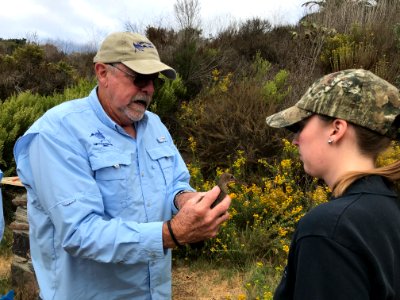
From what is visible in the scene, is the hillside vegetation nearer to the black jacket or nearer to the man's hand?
the man's hand

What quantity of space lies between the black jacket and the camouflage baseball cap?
9.5 inches

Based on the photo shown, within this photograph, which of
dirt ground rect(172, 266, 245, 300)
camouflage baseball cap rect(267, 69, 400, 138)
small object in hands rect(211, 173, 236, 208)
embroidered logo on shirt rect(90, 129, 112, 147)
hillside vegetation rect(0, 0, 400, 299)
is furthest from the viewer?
hillside vegetation rect(0, 0, 400, 299)

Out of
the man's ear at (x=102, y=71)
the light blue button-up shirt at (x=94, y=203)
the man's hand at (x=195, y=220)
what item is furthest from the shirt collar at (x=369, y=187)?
the man's ear at (x=102, y=71)

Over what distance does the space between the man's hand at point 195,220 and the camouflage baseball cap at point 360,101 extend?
68cm

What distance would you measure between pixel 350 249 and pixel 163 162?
139 cm

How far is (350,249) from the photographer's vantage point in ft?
4.09

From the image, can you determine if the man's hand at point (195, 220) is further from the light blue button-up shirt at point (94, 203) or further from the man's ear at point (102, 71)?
the man's ear at point (102, 71)

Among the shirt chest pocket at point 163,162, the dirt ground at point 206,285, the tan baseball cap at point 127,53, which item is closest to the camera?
the tan baseball cap at point 127,53

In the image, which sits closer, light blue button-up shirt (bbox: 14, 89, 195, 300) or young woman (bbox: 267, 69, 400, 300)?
young woman (bbox: 267, 69, 400, 300)

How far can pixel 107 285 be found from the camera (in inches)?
86.0

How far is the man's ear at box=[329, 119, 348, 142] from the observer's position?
1480 mm

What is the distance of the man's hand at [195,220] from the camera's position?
1955 millimetres

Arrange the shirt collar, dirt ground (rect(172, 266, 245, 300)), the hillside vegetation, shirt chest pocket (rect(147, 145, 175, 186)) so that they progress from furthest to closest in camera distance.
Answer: the hillside vegetation < dirt ground (rect(172, 266, 245, 300)) < shirt chest pocket (rect(147, 145, 175, 186)) < the shirt collar

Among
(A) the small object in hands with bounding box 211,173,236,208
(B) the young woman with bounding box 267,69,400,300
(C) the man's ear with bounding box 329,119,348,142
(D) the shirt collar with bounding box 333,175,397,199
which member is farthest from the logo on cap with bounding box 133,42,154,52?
(D) the shirt collar with bounding box 333,175,397,199
